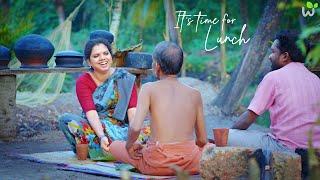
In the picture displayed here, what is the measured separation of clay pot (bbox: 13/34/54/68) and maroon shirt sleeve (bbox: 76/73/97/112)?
5.32ft

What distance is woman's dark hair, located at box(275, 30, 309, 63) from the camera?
5.04 m

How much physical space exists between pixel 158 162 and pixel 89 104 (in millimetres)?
1025

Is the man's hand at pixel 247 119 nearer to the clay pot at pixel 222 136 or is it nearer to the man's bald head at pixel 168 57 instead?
the clay pot at pixel 222 136

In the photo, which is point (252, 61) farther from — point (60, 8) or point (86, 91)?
point (60, 8)

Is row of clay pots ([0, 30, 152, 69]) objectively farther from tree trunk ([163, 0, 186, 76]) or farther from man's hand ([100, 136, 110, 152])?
tree trunk ([163, 0, 186, 76])

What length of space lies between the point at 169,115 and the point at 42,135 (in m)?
3.38

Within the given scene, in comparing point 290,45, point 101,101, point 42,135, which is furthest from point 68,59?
point 290,45

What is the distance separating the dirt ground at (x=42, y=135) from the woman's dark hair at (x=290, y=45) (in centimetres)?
150

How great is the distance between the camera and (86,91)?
5895mm

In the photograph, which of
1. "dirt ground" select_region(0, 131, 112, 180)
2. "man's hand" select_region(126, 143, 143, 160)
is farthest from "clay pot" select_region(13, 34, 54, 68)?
"man's hand" select_region(126, 143, 143, 160)

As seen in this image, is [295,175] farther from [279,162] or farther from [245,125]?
[245,125]

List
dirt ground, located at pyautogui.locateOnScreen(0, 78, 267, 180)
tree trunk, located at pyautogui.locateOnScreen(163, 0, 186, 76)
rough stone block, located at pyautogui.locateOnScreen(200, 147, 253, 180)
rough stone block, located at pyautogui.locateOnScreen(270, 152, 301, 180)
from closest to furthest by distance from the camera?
rough stone block, located at pyautogui.locateOnScreen(270, 152, 301, 180) → rough stone block, located at pyautogui.locateOnScreen(200, 147, 253, 180) → dirt ground, located at pyautogui.locateOnScreen(0, 78, 267, 180) → tree trunk, located at pyautogui.locateOnScreen(163, 0, 186, 76)

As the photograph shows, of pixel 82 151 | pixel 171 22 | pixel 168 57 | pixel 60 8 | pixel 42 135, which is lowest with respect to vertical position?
pixel 42 135

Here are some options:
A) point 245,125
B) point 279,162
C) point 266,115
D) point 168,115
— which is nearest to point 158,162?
point 168,115
